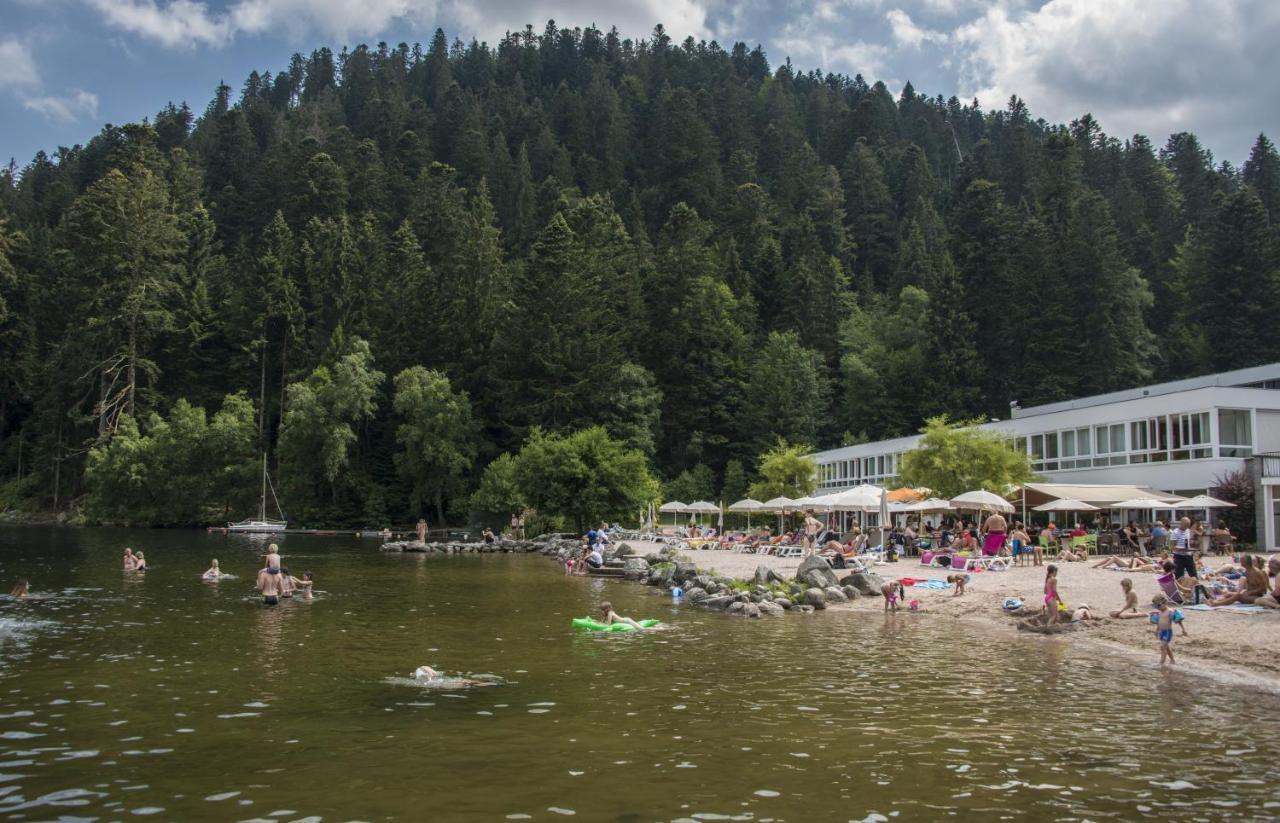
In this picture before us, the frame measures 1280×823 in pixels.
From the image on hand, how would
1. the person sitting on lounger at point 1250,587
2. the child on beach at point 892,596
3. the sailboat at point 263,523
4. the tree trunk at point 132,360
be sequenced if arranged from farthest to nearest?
the tree trunk at point 132,360 → the sailboat at point 263,523 → the child on beach at point 892,596 → the person sitting on lounger at point 1250,587

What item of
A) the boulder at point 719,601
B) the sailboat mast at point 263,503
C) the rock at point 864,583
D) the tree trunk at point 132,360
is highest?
the tree trunk at point 132,360

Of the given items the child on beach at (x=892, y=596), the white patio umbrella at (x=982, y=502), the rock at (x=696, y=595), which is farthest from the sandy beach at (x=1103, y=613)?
the rock at (x=696, y=595)

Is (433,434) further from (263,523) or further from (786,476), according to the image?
(786,476)

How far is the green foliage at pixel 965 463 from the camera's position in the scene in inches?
1590

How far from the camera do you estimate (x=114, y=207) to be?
79.1 meters

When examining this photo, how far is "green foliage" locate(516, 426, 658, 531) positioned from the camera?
194 feet

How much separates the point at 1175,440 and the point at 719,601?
26381 millimetres

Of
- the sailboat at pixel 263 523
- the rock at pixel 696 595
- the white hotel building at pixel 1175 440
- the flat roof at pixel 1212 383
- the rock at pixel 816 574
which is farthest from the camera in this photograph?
the sailboat at pixel 263 523

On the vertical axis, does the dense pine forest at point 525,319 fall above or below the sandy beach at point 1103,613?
above

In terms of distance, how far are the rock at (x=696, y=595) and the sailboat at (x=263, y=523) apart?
171 ft

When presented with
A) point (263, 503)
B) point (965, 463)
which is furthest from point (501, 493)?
point (965, 463)

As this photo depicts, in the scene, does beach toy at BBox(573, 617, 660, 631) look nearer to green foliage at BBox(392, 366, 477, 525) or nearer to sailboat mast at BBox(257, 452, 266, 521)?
green foliage at BBox(392, 366, 477, 525)

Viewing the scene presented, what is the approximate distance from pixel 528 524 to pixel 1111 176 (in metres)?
81.8

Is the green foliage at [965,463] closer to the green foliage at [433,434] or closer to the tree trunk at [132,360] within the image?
the green foliage at [433,434]
